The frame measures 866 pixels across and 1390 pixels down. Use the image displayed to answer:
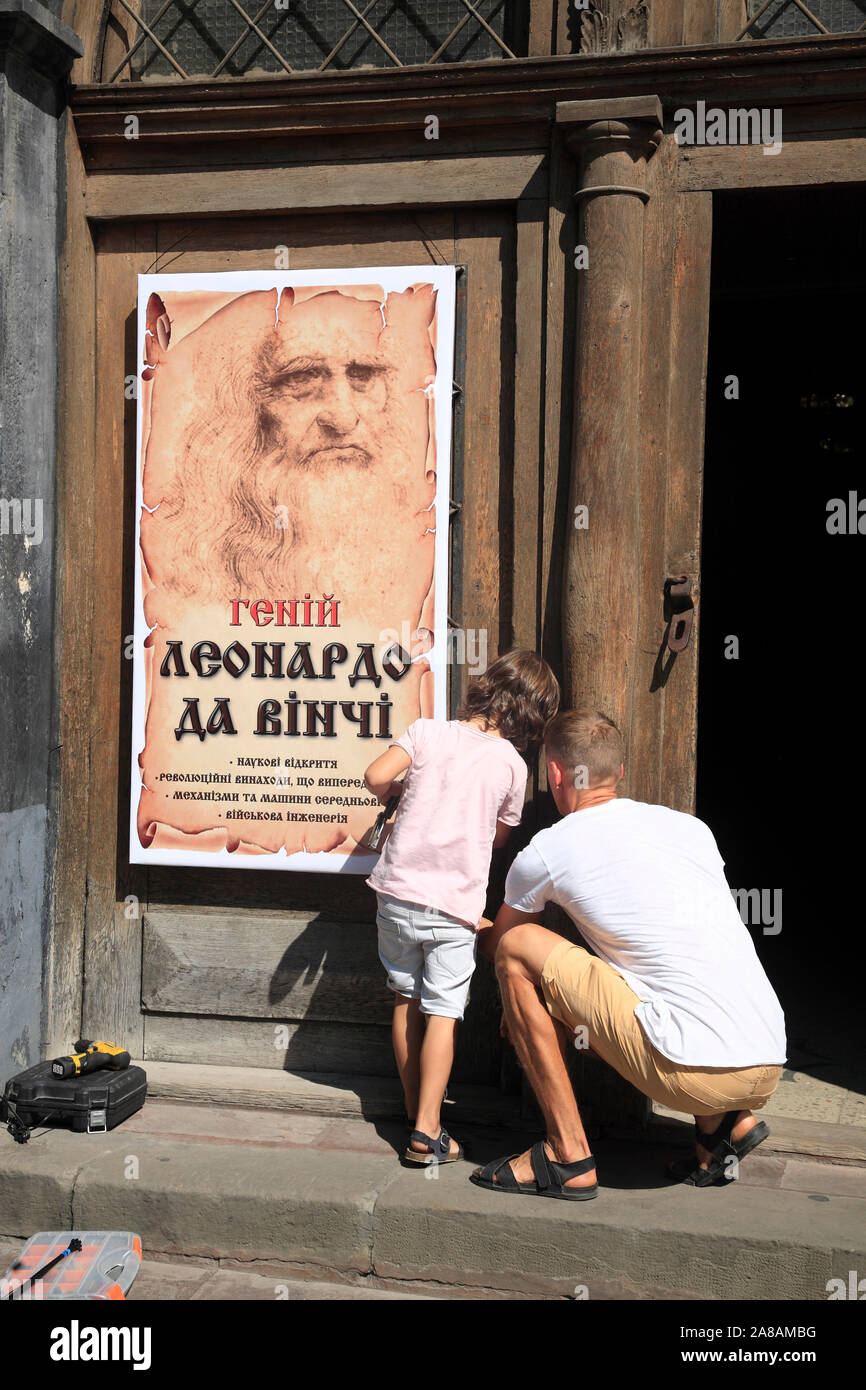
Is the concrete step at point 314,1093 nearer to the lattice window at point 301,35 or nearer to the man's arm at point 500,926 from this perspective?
the man's arm at point 500,926

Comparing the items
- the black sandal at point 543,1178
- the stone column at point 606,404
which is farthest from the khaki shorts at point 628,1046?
the stone column at point 606,404

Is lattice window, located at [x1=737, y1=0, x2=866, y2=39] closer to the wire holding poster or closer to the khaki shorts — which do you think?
the wire holding poster

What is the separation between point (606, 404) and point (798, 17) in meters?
1.42

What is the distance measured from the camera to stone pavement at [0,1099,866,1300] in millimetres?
3529

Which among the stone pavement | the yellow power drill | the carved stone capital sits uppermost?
the carved stone capital

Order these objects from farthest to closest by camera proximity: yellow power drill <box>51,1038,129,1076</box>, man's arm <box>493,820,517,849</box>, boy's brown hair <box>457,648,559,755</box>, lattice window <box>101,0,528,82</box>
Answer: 1. lattice window <box>101,0,528,82</box>
2. yellow power drill <box>51,1038,129,1076</box>
3. man's arm <box>493,820,517,849</box>
4. boy's brown hair <box>457,648,559,755</box>

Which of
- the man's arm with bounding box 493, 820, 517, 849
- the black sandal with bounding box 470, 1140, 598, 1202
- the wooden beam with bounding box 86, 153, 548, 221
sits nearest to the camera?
the black sandal with bounding box 470, 1140, 598, 1202

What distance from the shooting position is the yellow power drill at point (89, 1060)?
4.36m

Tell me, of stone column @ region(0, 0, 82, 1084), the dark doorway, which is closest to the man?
stone column @ region(0, 0, 82, 1084)

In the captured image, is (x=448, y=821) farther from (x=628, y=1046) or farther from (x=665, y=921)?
(x=628, y=1046)

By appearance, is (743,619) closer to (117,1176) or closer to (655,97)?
(655,97)

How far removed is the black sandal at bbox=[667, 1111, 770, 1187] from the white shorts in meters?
0.79

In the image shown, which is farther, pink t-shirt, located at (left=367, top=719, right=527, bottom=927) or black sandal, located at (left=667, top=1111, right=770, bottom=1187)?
pink t-shirt, located at (left=367, top=719, right=527, bottom=927)

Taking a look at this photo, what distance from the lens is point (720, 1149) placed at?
12.6ft
